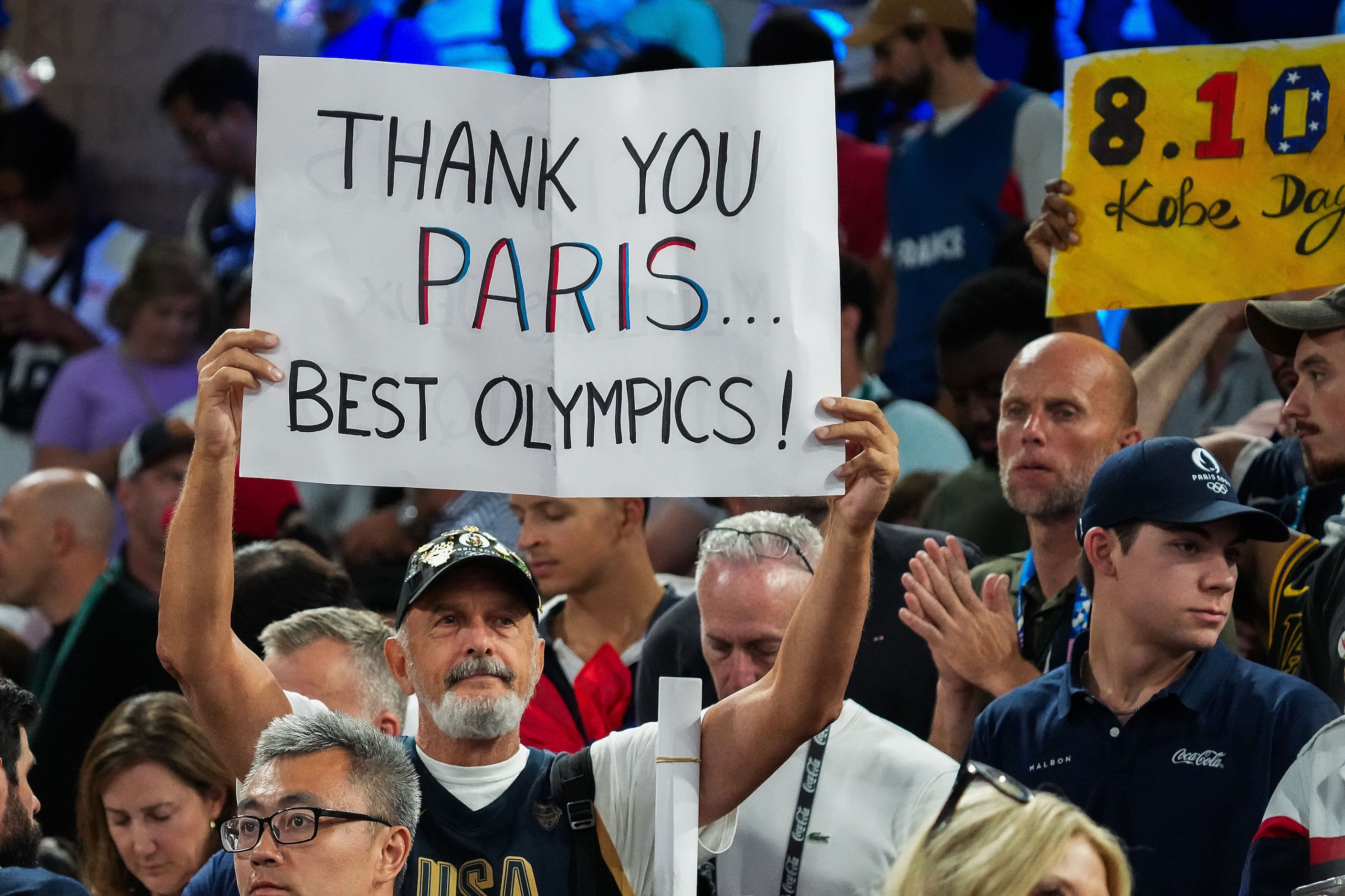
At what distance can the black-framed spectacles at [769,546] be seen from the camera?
11.8 ft

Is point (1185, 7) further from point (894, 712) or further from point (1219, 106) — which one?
point (894, 712)

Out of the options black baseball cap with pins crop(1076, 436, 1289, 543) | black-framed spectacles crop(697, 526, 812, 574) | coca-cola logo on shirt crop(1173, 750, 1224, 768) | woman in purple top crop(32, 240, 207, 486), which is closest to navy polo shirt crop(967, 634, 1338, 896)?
coca-cola logo on shirt crop(1173, 750, 1224, 768)

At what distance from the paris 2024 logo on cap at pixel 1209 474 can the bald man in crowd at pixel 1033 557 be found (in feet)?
1.85

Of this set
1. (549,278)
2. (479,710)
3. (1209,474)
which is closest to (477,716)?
(479,710)

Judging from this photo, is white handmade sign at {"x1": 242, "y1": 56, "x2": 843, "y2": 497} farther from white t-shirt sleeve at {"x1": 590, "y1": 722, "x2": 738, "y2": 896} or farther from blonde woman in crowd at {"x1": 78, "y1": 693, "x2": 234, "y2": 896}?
blonde woman in crowd at {"x1": 78, "y1": 693, "x2": 234, "y2": 896}

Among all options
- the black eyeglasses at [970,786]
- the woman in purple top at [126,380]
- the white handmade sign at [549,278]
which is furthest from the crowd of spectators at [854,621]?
the woman in purple top at [126,380]

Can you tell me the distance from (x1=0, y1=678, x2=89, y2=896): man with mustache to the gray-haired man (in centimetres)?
63

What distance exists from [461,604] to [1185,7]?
4.26 metres

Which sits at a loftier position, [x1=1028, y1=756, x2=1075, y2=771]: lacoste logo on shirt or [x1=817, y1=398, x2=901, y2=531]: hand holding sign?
[x1=817, y1=398, x2=901, y2=531]: hand holding sign

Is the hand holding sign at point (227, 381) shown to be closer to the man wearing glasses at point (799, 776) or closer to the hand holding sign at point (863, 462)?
the hand holding sign at point (863, 462)

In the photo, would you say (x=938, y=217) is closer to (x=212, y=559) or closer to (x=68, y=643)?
(x=68, y=643)

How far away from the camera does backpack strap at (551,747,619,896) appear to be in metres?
2.97

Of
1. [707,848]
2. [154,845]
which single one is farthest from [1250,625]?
[154,845]

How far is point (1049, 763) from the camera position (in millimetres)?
3191
